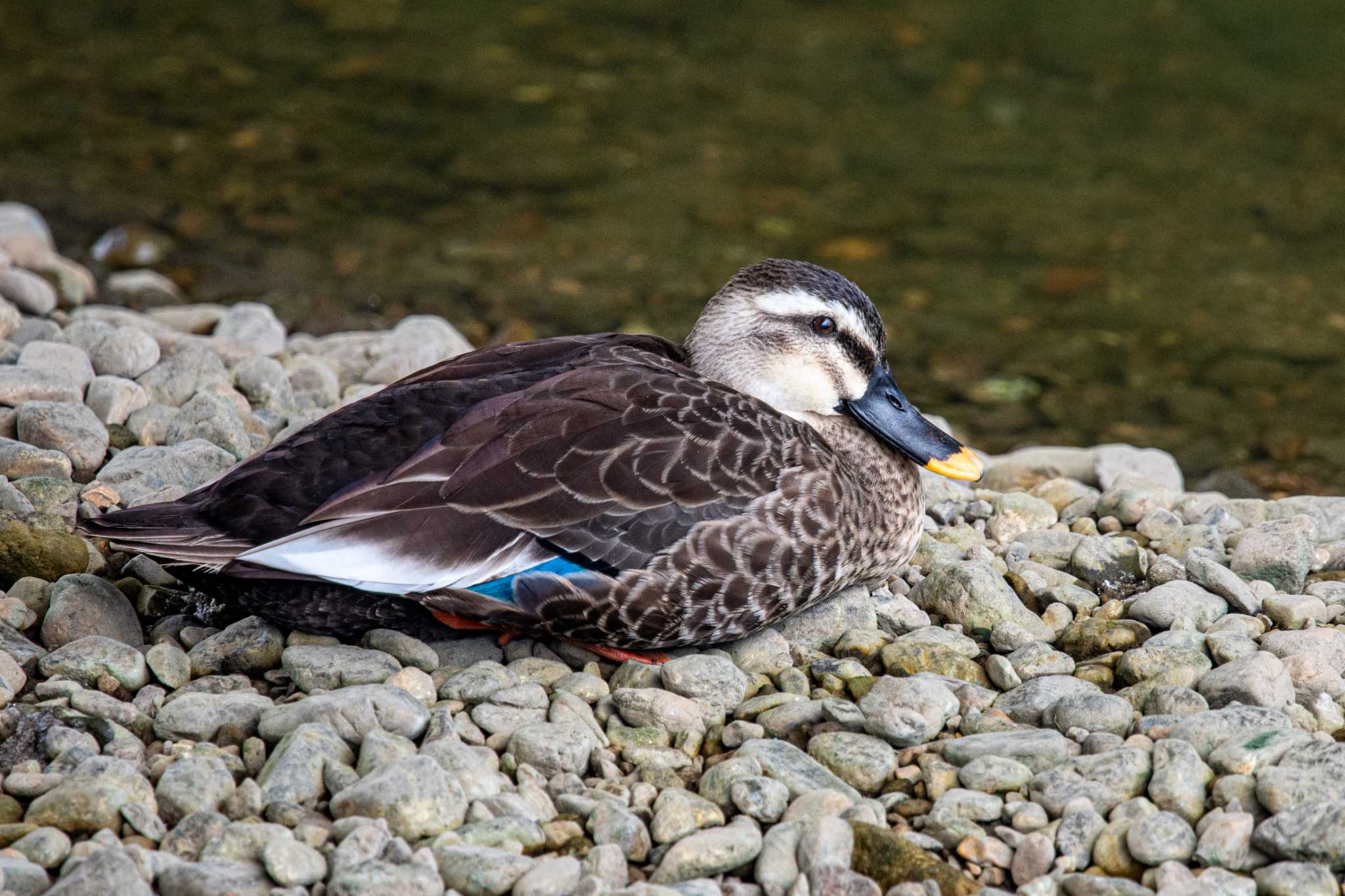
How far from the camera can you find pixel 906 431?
4.43 m

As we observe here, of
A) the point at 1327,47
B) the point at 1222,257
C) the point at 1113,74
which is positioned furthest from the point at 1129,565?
the point at 1327,47

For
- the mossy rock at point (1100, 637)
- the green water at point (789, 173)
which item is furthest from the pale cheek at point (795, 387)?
the green water at point (789, 173)

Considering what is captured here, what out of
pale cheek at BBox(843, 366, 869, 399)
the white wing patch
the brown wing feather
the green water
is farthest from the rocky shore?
the green water

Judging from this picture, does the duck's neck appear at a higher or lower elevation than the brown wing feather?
lower

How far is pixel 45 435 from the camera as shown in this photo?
4668 millimetres

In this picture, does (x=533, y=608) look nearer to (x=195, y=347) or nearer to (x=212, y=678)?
(x=212, y=678)

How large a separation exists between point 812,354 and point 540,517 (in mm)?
1062

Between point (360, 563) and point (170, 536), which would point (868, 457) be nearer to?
point (360, 563)

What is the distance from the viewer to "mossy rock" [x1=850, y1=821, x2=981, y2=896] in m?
3.11

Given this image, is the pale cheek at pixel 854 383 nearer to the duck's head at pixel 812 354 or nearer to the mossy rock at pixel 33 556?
the duck's head at pixel 812 354

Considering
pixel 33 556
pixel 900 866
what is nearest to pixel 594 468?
pixel 900 866

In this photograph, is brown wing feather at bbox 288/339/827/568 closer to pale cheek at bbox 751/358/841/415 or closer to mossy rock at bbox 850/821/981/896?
pale cheek at bbox 751/358/841/415

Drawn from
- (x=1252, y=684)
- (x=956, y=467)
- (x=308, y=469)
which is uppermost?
(x=308, y=469)

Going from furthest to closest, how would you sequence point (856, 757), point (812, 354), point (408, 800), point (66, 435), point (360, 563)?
A: point (66, 435) → point (812, 354) → point (360, 563) → point (856, 757) → point (408, 800)
